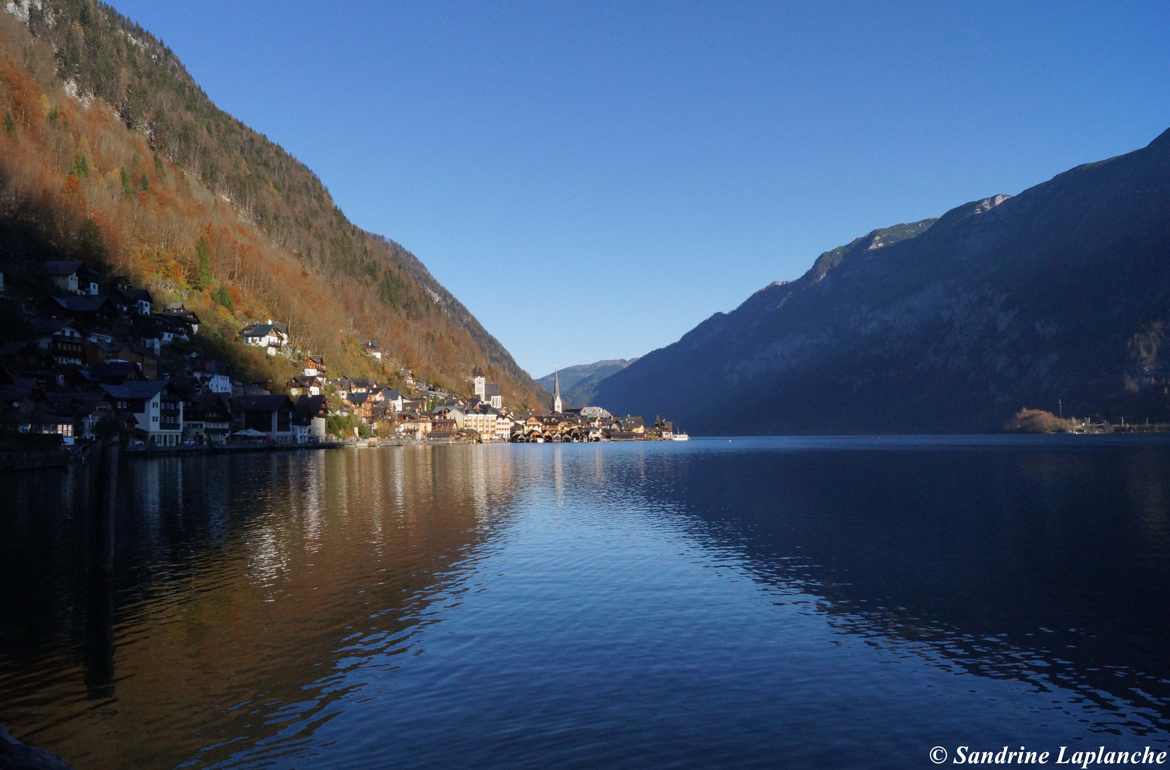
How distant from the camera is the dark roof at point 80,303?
10519 cm

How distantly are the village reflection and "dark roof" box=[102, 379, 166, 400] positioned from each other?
5454cm

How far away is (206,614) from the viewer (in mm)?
22938

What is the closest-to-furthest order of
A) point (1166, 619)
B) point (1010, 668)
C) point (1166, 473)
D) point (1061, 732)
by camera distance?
point (1061, 732) < point (1010, 668) < point (1166, 619) < point (1166, 473)

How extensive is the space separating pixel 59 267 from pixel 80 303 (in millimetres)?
12510

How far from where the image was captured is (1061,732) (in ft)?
48.6

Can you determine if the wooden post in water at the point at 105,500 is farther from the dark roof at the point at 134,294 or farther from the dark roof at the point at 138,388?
the dark roof at the point at 134,294

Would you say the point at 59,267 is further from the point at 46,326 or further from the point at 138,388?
the point at 138,388

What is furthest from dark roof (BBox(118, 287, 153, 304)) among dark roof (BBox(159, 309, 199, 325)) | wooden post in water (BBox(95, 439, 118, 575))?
wooden post in water (BBox(95, 439, 118, 575))

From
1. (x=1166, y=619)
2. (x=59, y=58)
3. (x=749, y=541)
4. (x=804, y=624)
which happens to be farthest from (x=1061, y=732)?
(x=59, y=58)

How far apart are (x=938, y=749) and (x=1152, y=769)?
3667 mm

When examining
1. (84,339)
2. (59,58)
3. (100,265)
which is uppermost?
(59,58)

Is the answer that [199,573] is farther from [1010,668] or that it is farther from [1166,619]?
[1166,619]

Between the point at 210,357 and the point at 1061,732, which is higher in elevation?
the point at 210,357

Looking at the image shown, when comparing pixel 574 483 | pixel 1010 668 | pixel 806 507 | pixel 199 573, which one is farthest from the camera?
pixel 574 483
